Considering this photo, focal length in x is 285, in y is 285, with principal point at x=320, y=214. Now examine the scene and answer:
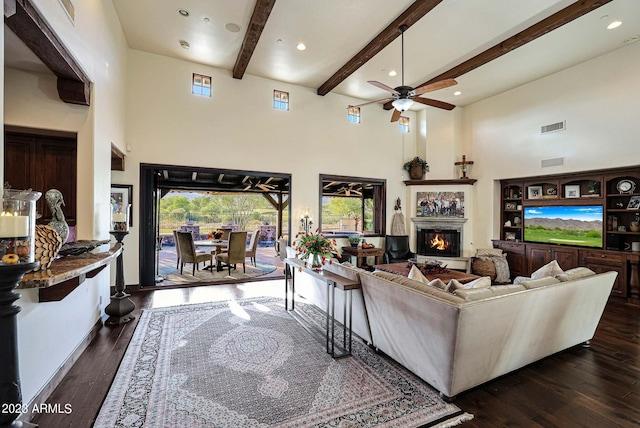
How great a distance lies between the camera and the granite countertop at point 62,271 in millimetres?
1479

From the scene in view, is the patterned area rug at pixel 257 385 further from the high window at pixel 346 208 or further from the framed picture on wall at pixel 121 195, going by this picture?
the high window at pixel 346 208

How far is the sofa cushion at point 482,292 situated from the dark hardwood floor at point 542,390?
2.76 ft

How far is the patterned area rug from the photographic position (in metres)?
2.07

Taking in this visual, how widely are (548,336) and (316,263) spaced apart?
8.14 ft

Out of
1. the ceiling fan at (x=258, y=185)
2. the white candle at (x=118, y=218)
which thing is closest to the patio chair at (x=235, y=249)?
the ceiling fan at (x=258, y=185)

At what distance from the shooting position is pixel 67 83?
10.0ft

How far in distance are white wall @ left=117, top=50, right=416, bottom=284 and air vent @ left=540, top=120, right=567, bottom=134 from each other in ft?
10.2

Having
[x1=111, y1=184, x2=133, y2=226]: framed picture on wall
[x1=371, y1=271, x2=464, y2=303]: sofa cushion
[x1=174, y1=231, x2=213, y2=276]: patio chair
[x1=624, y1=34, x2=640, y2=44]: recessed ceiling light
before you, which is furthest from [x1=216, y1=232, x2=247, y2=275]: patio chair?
[x1=624, y1=34, x2=640, y2=44]: recessed ceiling light

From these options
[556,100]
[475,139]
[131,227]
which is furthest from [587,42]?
[131,227]

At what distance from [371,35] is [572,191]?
17.4ft

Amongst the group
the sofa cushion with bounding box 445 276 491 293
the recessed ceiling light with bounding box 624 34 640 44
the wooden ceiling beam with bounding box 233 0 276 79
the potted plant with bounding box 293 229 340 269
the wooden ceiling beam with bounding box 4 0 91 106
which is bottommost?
the sofa cushion with bounding box 445 276 491 293

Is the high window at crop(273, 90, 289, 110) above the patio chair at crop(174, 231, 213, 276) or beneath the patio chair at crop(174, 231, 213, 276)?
above

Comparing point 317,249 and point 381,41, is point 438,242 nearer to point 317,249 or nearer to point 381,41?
point 381,41

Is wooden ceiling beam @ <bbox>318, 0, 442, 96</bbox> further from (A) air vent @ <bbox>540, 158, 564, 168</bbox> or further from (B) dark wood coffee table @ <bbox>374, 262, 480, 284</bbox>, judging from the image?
(A) air vent @ <bbox>540, 158, 564, 168</bbox>
